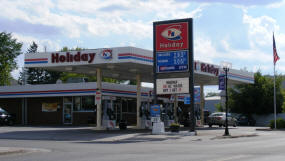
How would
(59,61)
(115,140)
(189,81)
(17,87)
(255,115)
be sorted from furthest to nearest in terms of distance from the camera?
(255,115) < (17,87) < (59,61) < (189,81) < (115,140)

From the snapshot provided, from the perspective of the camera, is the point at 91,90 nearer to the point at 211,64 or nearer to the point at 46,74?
the point at 211,64

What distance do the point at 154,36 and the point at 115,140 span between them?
938 centimetres

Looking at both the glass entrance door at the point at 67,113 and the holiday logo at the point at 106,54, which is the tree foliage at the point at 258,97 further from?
the holiday logo at the point at 106,54

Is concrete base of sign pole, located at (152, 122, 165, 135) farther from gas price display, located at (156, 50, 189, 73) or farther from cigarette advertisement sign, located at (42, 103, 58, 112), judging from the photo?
cigarette advertisement sign, located at (42, 103, 58, 112)

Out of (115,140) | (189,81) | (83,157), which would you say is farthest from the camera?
(189,81)

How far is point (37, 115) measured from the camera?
46906 mm

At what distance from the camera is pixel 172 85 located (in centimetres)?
3108

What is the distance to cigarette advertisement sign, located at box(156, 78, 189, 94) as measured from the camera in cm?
3061

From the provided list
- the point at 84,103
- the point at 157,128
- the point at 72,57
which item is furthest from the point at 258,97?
the point at 72,57

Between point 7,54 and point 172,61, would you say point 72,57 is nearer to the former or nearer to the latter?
point 172,61

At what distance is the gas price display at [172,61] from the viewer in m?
30.4

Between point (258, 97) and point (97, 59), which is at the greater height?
point (97, 59)

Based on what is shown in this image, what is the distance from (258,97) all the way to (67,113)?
27.0 meters

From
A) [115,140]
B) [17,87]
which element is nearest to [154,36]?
[115,140]
